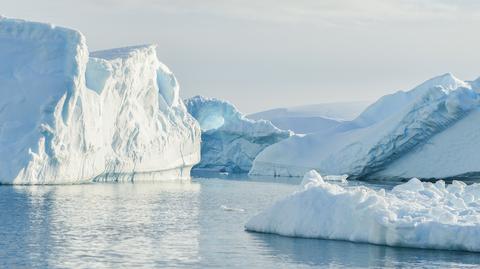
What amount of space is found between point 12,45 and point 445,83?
2535 cm

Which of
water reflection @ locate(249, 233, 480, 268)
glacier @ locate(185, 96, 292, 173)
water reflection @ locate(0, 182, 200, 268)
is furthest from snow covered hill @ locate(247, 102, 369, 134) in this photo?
water reflection @ locate(249, 233, 480, 268)

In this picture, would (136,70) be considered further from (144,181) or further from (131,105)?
(144,181)

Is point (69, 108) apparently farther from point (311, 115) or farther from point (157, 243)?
point (311, 115)

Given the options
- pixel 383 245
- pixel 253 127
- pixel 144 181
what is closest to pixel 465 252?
pixel 383 245

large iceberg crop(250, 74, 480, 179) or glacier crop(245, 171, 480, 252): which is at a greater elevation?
large iceberg crop(250, 74, 480, 179)

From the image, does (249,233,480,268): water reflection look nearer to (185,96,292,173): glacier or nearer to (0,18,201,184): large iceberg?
(0,18,201,184): large iceberg

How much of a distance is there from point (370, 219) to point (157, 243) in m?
3.82

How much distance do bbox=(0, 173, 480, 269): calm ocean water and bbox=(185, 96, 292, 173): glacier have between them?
107 ft

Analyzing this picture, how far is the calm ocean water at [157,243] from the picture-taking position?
44.9 ft

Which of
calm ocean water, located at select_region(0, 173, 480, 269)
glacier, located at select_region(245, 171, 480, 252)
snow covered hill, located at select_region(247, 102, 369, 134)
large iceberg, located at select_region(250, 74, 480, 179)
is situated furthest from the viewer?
snow covered hill, located at select_region(247, 102, 369, 134)

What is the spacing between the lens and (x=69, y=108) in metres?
32.1

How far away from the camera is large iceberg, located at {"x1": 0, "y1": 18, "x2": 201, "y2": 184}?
3077 centimetres

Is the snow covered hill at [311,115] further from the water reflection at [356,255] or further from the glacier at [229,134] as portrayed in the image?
the water reflection at [356,255]

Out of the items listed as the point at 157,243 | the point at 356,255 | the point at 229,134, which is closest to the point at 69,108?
the point at 157,243
